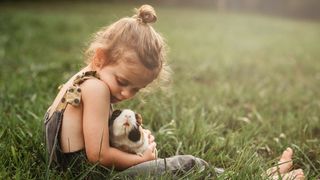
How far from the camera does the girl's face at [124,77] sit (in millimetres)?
2326

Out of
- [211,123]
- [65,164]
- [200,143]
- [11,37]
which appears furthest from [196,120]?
[11,37]

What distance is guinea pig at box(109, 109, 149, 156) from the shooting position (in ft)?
7.79

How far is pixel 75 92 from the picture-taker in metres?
2.32

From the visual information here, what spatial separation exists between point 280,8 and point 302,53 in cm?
1239

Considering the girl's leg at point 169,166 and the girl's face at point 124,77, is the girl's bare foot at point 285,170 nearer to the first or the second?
the girl's leg at point 169,166

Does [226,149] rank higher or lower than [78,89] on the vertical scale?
lower

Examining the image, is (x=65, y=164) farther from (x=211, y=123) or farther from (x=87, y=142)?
(x=211, y=123)

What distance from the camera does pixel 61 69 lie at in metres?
5.39

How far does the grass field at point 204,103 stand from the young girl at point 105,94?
12cm

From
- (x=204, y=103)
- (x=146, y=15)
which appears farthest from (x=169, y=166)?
(x=204, y=103)

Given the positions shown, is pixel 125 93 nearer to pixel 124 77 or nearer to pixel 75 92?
pixel 124 77

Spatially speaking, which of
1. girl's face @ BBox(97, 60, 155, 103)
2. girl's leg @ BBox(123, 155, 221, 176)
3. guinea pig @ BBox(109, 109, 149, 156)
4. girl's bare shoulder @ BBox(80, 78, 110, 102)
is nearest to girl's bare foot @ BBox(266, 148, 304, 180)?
girl's leg @ BBox(123, 155, 221, 176)

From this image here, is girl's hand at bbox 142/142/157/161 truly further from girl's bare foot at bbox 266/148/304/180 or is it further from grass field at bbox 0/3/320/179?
girl's bare foot at bbox 266/148/304/180

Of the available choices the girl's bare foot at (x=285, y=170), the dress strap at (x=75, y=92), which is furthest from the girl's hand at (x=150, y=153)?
the girl's bare foot at (x=285, y=170)
